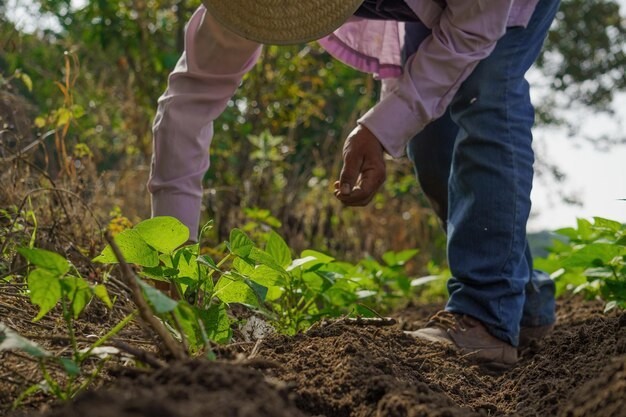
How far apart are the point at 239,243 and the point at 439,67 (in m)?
0.80

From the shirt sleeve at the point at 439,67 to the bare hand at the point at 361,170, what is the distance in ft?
0.10

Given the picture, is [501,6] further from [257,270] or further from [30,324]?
[30,324]

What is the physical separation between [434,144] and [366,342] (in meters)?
1.13

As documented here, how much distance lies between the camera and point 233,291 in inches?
74.5

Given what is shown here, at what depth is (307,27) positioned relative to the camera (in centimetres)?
206

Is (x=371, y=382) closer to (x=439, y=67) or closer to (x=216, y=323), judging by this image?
(x=216, y=323)

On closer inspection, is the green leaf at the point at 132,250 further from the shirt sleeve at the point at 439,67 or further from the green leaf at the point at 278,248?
the shirt sleeve at the point at 439,67

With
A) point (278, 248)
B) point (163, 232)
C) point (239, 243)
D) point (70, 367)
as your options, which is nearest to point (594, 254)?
point (278, 248)

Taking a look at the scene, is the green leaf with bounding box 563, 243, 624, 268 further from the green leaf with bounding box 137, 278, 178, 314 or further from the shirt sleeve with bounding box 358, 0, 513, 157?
the green leaf with bounding box 137, 278, 178, 314

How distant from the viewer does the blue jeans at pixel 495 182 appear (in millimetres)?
2480

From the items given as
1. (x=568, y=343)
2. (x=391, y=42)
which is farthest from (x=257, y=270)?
(x=391, y=42)

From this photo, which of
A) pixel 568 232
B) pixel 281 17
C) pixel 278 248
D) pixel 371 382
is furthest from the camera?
pixel 568 232

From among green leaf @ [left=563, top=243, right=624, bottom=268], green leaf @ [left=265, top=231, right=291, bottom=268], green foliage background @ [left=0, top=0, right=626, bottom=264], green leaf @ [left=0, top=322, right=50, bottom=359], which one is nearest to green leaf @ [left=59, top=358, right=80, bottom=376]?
green leaf @ [left=0, top=322, right=50, bottom=359]

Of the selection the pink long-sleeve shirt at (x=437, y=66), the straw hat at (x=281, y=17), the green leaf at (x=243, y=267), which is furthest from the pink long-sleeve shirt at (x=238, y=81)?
the green leaf at (x=243, y=267)
